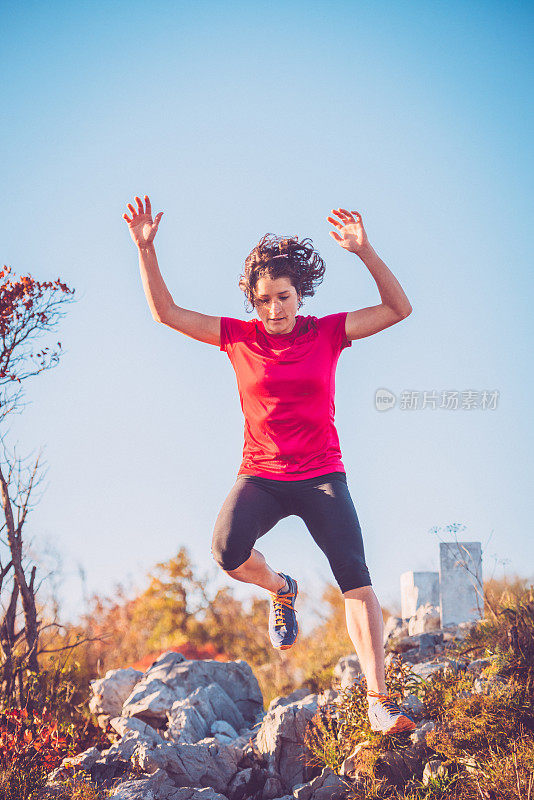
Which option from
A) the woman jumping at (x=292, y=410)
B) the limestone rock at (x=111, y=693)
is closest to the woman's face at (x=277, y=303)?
the woman jumping at (x=292, y=410)

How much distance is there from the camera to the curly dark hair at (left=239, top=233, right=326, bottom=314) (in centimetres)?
445

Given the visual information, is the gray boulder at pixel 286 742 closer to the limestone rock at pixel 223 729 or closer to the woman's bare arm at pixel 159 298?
the limestone rock at pixel 223 729

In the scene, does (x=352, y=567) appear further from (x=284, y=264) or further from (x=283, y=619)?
(x=284, y=264)

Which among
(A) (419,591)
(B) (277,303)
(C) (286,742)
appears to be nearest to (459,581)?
(A) (419,591)

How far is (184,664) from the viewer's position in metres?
7.48

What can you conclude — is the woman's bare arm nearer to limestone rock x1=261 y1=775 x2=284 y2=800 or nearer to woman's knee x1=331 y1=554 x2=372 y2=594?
woman's knee x1=331 y1=554 x2=372 y2=594

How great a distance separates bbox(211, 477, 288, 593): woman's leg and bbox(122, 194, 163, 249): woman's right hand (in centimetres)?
160

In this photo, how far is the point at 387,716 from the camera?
373 centimetres

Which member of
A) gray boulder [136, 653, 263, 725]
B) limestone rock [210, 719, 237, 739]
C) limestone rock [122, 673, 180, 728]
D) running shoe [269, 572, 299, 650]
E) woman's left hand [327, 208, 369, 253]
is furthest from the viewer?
gray boulder [136, 653, 263, 725]

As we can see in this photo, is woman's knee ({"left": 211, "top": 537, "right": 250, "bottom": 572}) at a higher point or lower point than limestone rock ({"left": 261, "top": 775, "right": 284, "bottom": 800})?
higher

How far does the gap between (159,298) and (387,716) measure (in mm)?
2735

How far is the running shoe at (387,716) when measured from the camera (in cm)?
368

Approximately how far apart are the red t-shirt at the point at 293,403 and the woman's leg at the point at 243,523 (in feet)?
0.47

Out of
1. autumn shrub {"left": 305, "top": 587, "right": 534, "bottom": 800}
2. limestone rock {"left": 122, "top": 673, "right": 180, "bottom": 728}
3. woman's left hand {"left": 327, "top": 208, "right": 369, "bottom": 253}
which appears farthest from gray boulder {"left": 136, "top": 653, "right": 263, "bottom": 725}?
woman's left hand {"left": 327, "top": 208, "right": 369, "bottom": 253}
